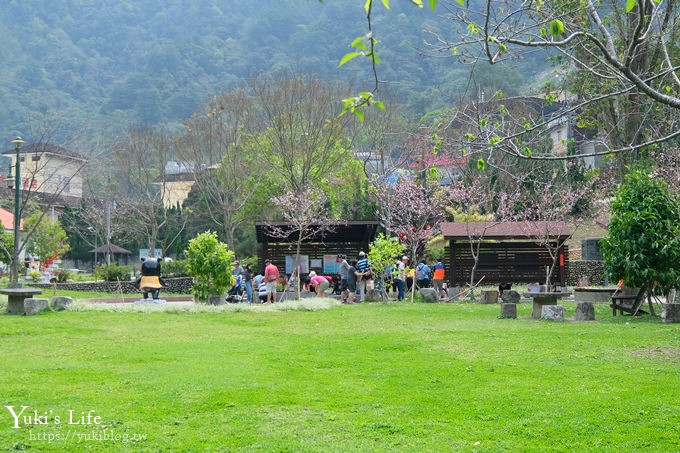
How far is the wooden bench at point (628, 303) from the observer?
18266 millimetres

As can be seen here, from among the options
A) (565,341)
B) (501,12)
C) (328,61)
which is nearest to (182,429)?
(501,12)

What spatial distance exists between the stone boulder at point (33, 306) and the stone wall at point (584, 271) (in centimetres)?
2359

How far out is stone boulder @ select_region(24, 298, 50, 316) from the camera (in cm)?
1872

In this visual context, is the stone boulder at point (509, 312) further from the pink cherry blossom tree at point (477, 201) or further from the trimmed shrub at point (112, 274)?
the trimmed shrub at point (112, 274)

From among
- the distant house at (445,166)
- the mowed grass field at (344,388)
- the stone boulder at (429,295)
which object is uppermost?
the distant house at (445,166)

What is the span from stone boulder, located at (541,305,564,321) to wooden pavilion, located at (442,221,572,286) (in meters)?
11.2

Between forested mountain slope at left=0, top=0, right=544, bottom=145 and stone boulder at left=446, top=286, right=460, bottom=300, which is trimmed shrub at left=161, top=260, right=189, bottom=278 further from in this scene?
forested mountain slope at left=0, top=0, right=544, bottom=145

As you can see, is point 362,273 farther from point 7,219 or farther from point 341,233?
point 7,219

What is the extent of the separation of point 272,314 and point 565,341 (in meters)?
8.64

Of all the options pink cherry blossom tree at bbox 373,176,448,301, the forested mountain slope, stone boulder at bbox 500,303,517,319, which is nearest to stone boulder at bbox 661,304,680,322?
stone boulder at bbox 500,303,517,319

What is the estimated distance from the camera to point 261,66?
8075 centimetres

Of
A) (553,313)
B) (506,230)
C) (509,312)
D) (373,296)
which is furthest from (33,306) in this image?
(506,230)

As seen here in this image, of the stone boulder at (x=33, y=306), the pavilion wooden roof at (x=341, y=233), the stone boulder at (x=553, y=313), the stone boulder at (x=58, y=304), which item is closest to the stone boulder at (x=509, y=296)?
the stone boulder at (x=553, y=313)

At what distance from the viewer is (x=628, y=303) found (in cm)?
1978
